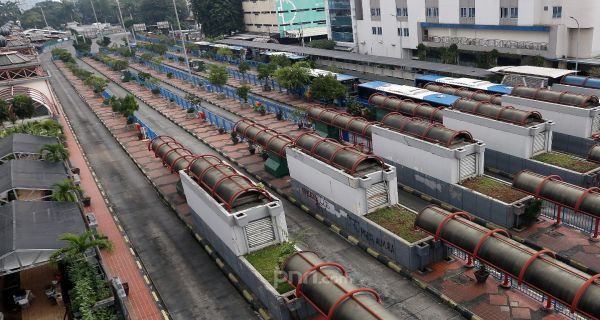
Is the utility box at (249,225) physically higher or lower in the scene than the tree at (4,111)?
lower

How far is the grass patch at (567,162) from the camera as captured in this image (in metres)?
29.9

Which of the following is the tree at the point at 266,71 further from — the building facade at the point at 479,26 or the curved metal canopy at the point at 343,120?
the curved metal canopy at the point at 343,120

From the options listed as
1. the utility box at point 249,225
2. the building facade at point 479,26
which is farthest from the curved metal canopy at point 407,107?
the building facade at point 479,26

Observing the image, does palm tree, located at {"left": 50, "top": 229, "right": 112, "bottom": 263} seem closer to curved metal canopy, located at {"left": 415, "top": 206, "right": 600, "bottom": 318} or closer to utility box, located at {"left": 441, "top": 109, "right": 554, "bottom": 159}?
curved metal canopy, located at {"left": 415, "top": 206, "right": 600, "bottom": 318}

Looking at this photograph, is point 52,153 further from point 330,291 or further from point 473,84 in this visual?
point 473,84

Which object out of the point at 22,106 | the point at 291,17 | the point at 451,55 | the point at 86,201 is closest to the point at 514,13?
the point at 451,55

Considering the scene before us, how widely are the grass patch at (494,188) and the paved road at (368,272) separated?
8.70 meters

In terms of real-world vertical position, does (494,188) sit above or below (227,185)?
below

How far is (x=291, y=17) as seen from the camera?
382 feet

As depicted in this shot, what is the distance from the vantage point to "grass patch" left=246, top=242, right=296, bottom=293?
20.5m

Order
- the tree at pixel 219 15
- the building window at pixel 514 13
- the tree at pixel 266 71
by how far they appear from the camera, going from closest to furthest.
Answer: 1. the building window at pixel 514 13
2. the tree at pixel 266 71
3. the tree at pixel 219 15

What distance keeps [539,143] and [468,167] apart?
7063 millimetres

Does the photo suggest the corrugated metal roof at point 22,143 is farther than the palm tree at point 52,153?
Yes

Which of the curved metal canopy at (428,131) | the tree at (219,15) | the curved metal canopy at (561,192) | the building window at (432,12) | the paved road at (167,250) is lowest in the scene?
the paved road at (167,250)
